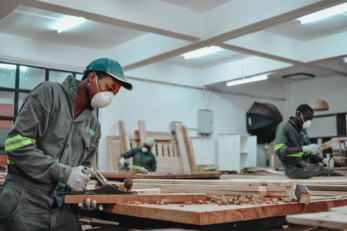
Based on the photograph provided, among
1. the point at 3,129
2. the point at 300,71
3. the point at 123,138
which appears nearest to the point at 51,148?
the point at 3,129

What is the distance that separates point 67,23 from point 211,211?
7703mm

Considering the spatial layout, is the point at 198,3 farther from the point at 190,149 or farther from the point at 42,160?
the point at 42,160

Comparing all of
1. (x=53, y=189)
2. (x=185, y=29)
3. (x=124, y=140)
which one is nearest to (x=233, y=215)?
(x=53, y=189)

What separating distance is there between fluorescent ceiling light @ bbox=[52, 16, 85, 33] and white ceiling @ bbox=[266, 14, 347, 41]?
13.5 feet

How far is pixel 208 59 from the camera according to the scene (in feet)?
39.4

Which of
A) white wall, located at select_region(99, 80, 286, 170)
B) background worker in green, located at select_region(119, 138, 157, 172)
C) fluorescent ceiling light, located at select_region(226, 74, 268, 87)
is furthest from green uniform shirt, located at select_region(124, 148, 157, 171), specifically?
fluorescent ceiling light, located at select_region(226, 74, 268, 87)

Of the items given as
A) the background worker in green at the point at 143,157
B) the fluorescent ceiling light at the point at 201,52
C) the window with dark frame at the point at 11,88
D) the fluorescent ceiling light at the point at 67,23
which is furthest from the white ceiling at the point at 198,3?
the window with dark frame at the point at 11,88

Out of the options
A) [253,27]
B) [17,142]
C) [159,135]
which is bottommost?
[17,142]

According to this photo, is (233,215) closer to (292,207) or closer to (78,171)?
(292,207)

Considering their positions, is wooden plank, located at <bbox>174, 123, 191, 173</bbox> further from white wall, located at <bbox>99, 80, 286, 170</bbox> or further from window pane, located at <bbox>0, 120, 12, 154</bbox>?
window pane, located at <bbox>0, 120, 12, 154</bbox>

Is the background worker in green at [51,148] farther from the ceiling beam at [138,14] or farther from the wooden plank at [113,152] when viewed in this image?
the wooden plank at [113,152]

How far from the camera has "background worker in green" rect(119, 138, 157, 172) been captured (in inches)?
399

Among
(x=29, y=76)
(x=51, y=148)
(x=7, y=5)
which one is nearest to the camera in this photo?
(x=51, y=148)

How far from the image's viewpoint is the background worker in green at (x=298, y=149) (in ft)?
19.0
